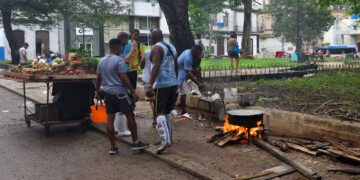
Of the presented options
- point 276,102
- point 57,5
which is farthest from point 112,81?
point 57,5

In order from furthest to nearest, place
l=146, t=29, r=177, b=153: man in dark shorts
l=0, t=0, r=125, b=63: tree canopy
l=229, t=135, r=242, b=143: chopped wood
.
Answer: l=0, t=0, r=125, b=63: tree canopy, l=229, t=135, r=242, b=143: chopped wood, l=146, t=29, r=177, b=153: man in dark shorts

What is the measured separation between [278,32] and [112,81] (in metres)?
45.3

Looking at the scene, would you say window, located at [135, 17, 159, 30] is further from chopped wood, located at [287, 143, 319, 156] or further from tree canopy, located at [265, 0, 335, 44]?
chopped wood, located at [287, 143, 319, 156]

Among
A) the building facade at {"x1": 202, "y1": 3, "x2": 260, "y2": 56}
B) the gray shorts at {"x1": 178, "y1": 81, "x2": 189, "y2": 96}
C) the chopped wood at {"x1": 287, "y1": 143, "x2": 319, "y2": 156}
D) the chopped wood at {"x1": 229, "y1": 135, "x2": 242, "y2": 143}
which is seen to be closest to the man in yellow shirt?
the gray shorts at {"x1": 178, "y1": 81, "x2": 189, "y2": 96}

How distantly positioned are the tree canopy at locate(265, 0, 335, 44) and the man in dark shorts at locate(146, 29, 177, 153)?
124 feet

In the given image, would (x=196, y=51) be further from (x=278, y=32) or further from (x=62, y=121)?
(x=278, y=32)

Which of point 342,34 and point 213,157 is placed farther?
point 342,34

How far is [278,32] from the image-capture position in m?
48.3

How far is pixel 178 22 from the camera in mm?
9875

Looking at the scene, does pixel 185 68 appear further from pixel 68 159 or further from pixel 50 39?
pixel 50 39

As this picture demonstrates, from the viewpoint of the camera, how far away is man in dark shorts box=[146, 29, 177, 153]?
560 cm

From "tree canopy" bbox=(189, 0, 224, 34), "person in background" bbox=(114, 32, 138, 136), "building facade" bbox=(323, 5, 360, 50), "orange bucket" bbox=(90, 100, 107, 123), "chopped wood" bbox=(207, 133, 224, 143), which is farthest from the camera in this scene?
"building facade" bbox=(323, 5, 360, 50)

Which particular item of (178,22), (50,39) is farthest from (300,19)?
(178,22)

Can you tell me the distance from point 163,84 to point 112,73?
817mm
